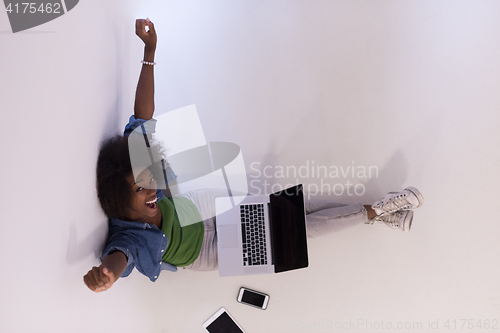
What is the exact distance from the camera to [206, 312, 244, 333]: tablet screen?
66.6 inches

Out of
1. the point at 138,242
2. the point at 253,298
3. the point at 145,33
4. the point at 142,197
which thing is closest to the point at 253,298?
the point at 253,298

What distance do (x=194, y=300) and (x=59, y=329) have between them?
3.17ft

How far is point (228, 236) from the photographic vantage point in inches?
60.6

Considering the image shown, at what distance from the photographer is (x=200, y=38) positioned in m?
1.84

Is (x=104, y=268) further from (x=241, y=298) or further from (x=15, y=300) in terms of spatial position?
(x=241, y=298)

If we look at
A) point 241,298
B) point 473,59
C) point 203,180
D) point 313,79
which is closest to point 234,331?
point 241,298

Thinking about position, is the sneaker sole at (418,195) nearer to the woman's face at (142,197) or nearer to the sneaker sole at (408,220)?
the sneaker sole at (408,220)

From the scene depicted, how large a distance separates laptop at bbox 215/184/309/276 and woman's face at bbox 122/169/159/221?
1.23ft

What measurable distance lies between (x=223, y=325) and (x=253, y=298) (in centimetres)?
20

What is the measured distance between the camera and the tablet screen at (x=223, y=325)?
5.55 ft

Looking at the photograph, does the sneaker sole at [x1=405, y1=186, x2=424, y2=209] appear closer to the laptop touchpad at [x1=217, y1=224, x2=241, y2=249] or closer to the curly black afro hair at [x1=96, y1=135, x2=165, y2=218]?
the laptop touchpad at [x1=217, y1=224, x2=241, y2=249]

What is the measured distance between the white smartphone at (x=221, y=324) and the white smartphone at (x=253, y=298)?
4.1 inches

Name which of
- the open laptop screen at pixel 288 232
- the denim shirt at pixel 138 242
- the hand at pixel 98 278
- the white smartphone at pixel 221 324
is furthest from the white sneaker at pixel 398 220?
the hand at pixel 98 278

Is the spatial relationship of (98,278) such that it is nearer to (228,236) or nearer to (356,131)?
(228,236)
